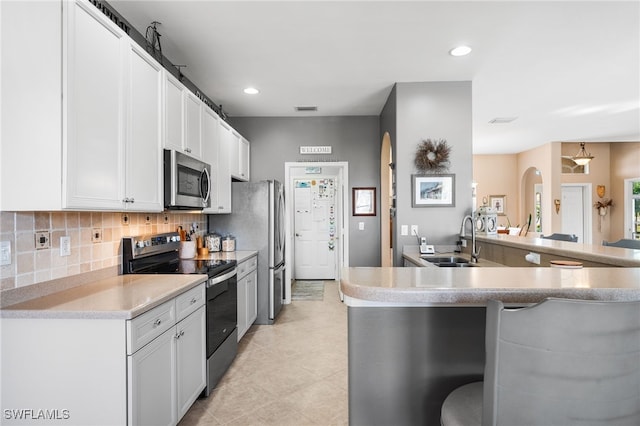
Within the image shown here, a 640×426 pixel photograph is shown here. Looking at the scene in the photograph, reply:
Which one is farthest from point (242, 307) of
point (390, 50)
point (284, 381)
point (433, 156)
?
point (390, 50)

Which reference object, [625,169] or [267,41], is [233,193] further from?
[625,169]

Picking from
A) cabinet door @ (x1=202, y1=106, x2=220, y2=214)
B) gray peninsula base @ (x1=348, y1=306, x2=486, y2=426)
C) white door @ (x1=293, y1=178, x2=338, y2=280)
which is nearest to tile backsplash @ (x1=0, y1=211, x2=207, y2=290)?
cabinet door @ (x1=202, y1=106, x2=220, y2=214)

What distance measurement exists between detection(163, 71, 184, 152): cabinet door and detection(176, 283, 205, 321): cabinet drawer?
103cm

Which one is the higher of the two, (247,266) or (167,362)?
(247,266)

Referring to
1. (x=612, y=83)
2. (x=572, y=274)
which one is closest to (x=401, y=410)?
(x=572, y=274)

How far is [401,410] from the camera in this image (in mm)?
1311

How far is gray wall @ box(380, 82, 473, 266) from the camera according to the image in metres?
3.57

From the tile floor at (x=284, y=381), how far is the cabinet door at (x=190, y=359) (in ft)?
0.66

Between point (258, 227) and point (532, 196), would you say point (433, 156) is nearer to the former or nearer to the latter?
point (258, 227)

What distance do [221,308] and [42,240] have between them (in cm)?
127

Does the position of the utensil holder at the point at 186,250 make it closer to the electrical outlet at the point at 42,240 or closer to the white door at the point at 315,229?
the electrical outlet at the point at 42,240

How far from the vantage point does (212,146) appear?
3.34 m

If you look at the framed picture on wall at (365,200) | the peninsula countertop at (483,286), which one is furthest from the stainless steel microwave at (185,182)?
the framed picture on wall at (365,200)

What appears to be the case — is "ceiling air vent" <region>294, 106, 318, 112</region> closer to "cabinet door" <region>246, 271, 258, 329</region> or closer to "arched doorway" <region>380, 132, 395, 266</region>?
"arched doorway" <region>380, 132, 395, 266</region>
